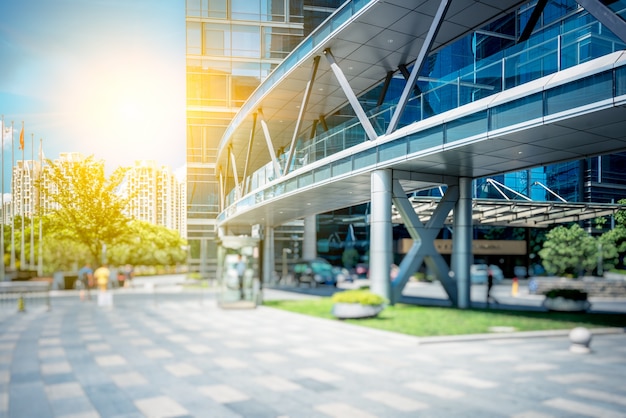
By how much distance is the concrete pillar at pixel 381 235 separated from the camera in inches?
863

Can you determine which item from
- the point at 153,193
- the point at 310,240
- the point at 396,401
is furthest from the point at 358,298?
the point at 310,240

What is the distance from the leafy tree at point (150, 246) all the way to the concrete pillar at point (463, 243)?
49.3 ft

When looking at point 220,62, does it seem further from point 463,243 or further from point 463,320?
point 463,320

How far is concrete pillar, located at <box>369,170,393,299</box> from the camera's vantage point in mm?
21922

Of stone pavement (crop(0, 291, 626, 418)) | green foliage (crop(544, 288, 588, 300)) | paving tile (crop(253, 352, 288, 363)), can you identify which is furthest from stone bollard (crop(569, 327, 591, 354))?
green foliage (crop(544, 288, 588, 300))

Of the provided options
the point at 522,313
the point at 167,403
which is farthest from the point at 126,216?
the point at 522,313

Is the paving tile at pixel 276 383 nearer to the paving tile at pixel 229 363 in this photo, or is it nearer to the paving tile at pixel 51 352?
the paving tile at pixel 229 363

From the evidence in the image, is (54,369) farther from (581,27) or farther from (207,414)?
(581,27)

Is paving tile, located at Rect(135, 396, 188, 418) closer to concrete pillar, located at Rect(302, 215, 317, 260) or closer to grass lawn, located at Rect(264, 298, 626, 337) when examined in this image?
grass lawn, located at Rect(264, 298, 626, 337)

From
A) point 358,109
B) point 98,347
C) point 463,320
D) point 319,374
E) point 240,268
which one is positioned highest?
point 358,109

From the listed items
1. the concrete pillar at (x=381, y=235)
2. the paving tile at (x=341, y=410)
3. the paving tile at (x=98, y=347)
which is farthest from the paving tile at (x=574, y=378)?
the concrete pillar at (x=381, y=235)

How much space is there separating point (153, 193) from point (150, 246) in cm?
371

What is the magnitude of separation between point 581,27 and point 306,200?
20041 mm

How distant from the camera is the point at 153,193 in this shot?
8.27 metres
